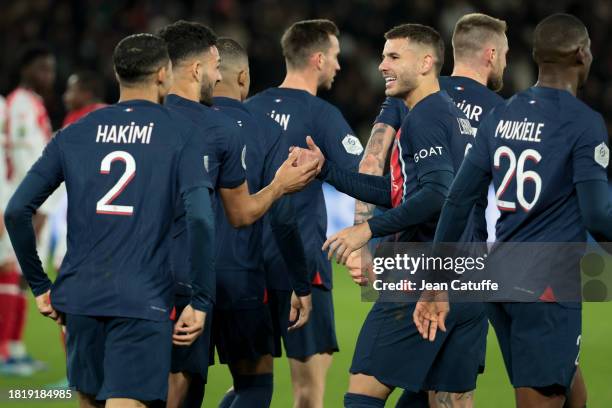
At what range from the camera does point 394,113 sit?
251 inches

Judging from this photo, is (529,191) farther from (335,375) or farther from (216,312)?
(335,375)

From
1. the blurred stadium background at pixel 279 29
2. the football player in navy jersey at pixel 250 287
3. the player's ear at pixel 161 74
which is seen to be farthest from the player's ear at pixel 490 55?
the blurred stadium background at pixel 279 29

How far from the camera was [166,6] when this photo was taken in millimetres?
18031

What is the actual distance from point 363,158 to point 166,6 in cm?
1227

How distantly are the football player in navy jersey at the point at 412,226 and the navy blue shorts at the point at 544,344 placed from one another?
59 centimetres

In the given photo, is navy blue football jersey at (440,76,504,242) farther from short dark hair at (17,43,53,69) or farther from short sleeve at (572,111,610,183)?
short dark hair at (17,43,53,69)

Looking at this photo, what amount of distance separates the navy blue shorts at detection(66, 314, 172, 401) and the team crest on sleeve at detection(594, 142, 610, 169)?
184 cm

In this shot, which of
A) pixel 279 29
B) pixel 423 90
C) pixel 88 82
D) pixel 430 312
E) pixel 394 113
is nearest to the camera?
pixel 430 312

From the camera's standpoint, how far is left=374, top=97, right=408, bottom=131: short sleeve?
6348mm

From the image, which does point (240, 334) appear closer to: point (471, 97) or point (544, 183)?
point (471, 97)

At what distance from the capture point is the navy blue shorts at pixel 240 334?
5.96m

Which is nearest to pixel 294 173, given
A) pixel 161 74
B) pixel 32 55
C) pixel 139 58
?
pixel 161 74

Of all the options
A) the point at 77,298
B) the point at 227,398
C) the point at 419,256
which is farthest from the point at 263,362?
the point at 77,298

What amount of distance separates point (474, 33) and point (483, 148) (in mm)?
1655
